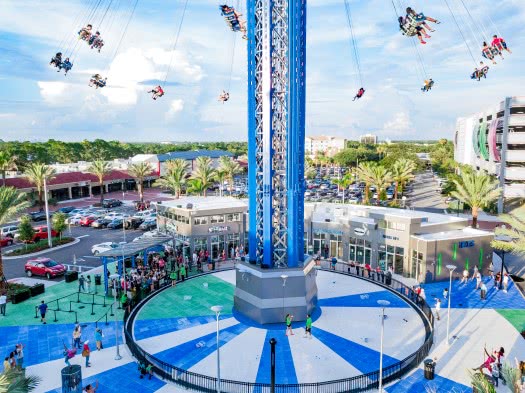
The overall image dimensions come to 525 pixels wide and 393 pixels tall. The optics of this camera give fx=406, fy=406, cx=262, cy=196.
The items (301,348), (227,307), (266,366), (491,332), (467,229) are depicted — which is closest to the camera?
(266,366)

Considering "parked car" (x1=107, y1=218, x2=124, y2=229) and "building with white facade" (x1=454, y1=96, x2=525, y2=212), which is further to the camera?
A: "building with white facade" (x1=454, y1=96, x2=525, y2=212)

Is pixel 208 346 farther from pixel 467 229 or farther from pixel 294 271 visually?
pixel 467 229

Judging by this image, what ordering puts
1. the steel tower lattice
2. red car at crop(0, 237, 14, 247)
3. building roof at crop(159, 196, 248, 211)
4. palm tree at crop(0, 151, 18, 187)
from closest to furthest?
the steel tower lattice, building roof at crop(159, 196, 248, 211), red car at crop(0, 237, 14, 247), palm tree at crop(0, 151, 18, 187)

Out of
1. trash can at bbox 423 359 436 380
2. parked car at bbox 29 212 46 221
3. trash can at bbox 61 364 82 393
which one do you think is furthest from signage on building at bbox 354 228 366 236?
parked car at bbox 29 212 46 221

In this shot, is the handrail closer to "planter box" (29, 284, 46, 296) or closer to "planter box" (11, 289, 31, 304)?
"planter box" (11, 289, 31, 304)

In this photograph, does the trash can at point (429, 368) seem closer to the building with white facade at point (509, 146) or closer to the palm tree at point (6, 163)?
the building with white facade at point (509, 146)

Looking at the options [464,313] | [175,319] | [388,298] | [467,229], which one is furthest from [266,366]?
[467,229]

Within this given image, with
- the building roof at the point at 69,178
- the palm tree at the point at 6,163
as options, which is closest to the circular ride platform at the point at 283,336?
the palm tree at the point at 6,163

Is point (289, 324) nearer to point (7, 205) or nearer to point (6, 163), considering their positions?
point (7, 205)
